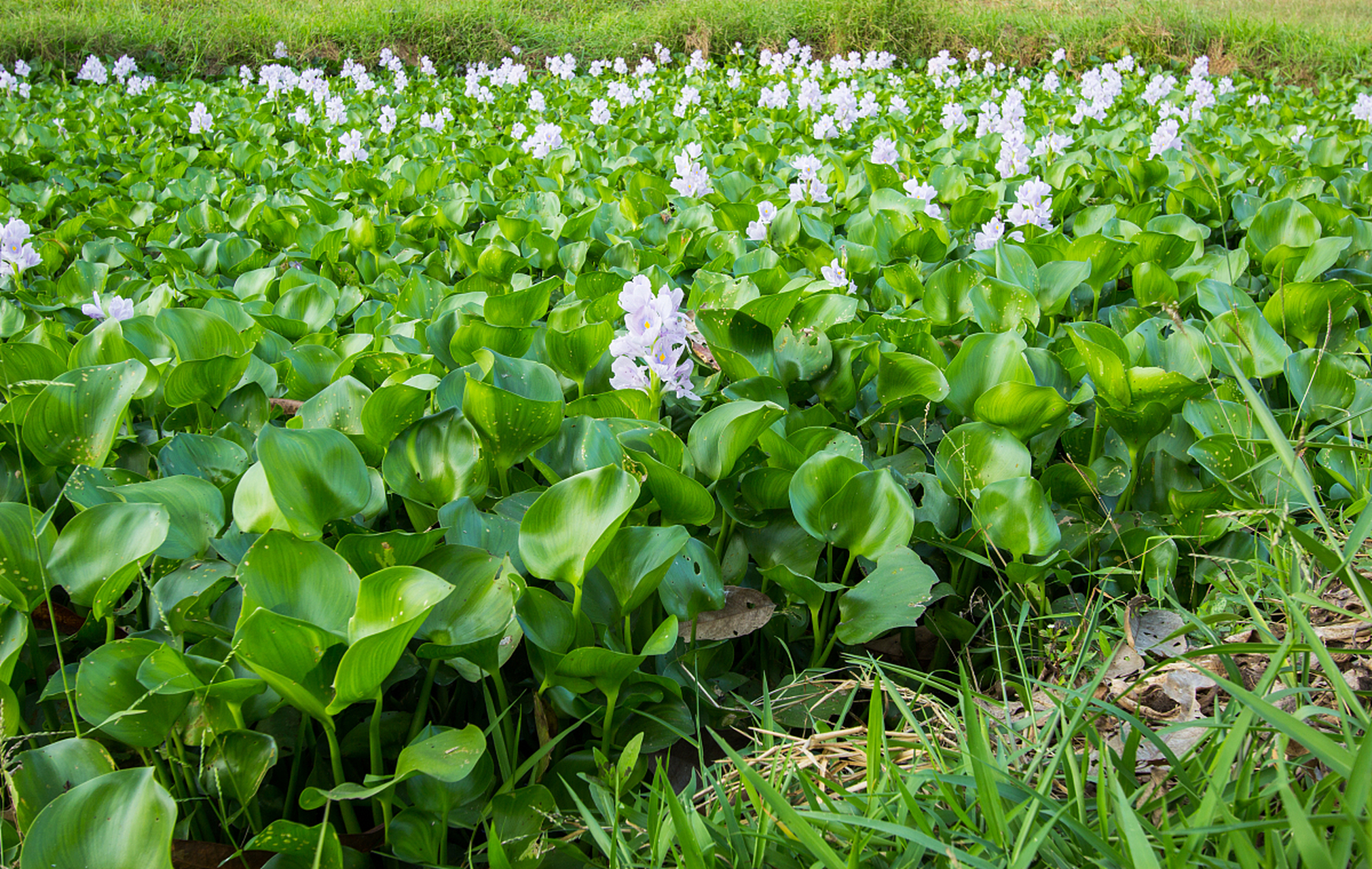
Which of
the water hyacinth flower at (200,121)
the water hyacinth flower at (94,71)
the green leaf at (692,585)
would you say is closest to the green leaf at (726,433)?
the green leaf at (692,585)

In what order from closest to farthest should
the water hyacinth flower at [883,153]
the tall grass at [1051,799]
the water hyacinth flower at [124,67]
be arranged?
the tall grass at [1051,799], the water hyacinth flower at [883,153], the water hyacinth flower at [124,67]

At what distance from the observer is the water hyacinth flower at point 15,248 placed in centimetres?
247

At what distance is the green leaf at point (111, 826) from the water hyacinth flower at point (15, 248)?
2173 millimetres

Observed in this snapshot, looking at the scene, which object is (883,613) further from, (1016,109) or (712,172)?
(1016,109)

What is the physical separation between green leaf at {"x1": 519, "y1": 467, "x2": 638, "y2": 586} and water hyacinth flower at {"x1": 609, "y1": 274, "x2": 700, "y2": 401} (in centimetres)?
44

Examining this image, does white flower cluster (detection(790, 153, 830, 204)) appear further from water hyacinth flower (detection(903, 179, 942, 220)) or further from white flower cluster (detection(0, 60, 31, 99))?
white flower cluster (detection(0, 60, 31, 99))

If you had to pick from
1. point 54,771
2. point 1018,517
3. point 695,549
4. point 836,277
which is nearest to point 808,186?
point 836,277

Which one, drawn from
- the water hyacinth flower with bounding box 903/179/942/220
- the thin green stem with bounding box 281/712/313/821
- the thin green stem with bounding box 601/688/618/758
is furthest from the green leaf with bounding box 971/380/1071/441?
the water hyacinth flower with bounding box 903/179/942/220

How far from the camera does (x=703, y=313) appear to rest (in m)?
1.72

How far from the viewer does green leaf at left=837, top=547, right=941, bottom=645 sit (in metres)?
1.29

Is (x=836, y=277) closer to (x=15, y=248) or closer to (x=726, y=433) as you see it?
(x=726, y=433)

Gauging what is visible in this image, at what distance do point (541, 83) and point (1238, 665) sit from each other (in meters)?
7.33

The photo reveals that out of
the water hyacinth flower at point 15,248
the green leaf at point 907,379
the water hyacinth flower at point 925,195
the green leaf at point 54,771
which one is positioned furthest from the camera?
the water hyacinth flower at point 925,195

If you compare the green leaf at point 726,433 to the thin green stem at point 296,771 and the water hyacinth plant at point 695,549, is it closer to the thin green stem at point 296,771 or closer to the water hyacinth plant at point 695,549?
the water hyacinth plant at point 695,549
